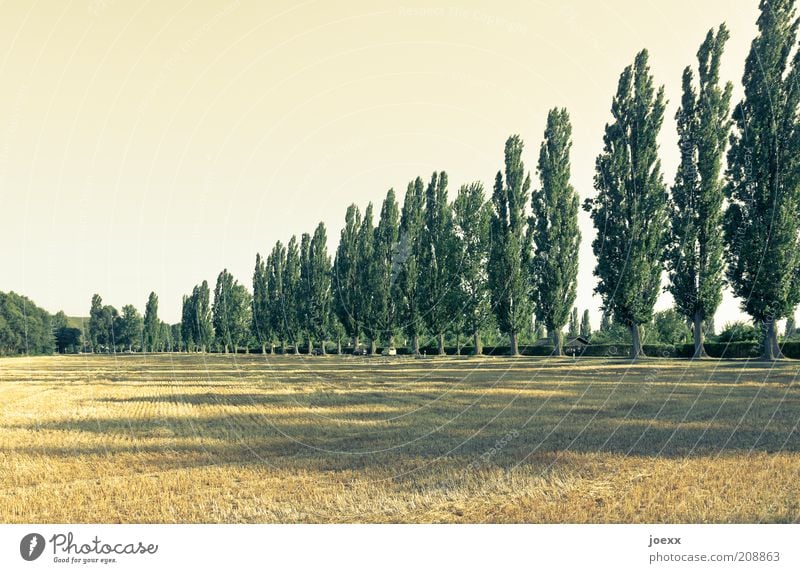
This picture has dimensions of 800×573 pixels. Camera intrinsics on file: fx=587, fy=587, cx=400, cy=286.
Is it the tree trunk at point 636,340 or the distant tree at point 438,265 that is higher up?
the distant tree at point 438,265

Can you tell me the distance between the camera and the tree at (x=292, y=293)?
11148cm

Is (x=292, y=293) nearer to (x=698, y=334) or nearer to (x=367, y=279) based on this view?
(x=367, y=279)

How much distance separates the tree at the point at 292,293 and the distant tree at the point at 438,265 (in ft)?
127

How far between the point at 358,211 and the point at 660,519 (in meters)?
91.5

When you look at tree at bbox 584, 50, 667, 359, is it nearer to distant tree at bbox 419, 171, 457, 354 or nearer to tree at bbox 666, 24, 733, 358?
tree at bbox 666, 24, 733, 358

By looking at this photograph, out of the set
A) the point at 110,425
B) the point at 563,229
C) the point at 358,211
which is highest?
the point at 358,211

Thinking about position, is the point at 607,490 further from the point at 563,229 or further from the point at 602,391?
the point at 563,229

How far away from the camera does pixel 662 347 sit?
70375mm

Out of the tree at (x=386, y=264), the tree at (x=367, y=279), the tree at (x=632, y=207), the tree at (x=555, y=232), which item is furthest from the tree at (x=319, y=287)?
the tree at (x=632, y=207)

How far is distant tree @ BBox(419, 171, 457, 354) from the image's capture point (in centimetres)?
7606

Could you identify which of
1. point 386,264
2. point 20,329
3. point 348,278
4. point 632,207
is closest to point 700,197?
point 632,207

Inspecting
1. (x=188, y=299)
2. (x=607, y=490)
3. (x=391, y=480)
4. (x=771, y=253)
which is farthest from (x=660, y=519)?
(x=188, y=299)

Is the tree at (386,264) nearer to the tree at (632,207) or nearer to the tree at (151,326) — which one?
the tree at (632,207)

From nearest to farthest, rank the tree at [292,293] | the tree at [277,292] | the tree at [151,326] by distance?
the tree at [292,293], the tree at [277,292], the tree at [151,326]
